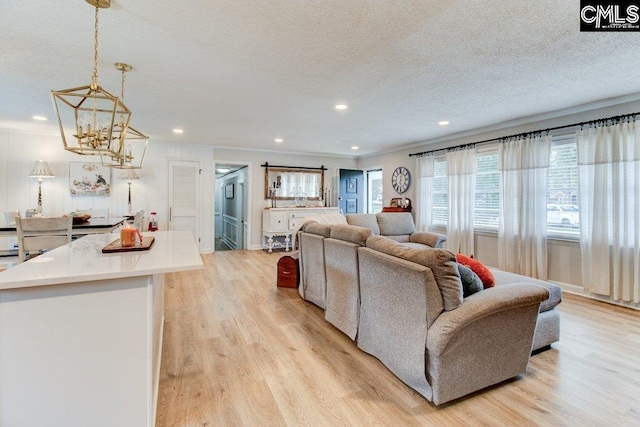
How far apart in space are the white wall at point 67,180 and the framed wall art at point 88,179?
81 mm

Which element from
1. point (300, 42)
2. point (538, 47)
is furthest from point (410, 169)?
point (300, 42)

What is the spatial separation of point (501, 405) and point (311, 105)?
11.3 feet

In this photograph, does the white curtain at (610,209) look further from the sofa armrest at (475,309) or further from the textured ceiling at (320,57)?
the sofa armrest at (475,309)

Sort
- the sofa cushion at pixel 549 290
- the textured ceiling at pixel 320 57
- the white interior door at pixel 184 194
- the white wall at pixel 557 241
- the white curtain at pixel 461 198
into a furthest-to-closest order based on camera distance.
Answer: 1. the white interior door at pixel 184 194
2. the white curtain at pixel 461 198
3. the white wall at pixel 557 241
4. the sofa cushion at pixel 549 290
5. the textured ceiling at pixel 320 57

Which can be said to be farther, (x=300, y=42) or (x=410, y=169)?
(x=410, y=169)

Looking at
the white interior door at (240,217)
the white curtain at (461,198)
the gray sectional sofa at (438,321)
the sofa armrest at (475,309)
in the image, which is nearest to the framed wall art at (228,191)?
the white interior door at (240,217)

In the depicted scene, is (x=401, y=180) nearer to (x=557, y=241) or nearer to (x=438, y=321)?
(x=557, y=241)

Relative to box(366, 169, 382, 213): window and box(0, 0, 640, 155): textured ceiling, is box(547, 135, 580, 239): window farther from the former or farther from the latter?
box(366, 169, 382, 213): window

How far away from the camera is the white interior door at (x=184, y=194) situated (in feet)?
20.7

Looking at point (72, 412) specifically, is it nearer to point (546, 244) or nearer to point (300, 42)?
point (300, 42)

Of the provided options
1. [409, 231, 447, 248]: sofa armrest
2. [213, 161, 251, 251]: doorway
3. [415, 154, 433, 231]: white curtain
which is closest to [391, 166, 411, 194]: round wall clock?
[415, 154, 433, 231]: white curtain

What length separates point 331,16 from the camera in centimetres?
194

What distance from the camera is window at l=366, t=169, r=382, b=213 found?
811cm

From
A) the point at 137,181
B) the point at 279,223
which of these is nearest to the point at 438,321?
the point at 279,223
